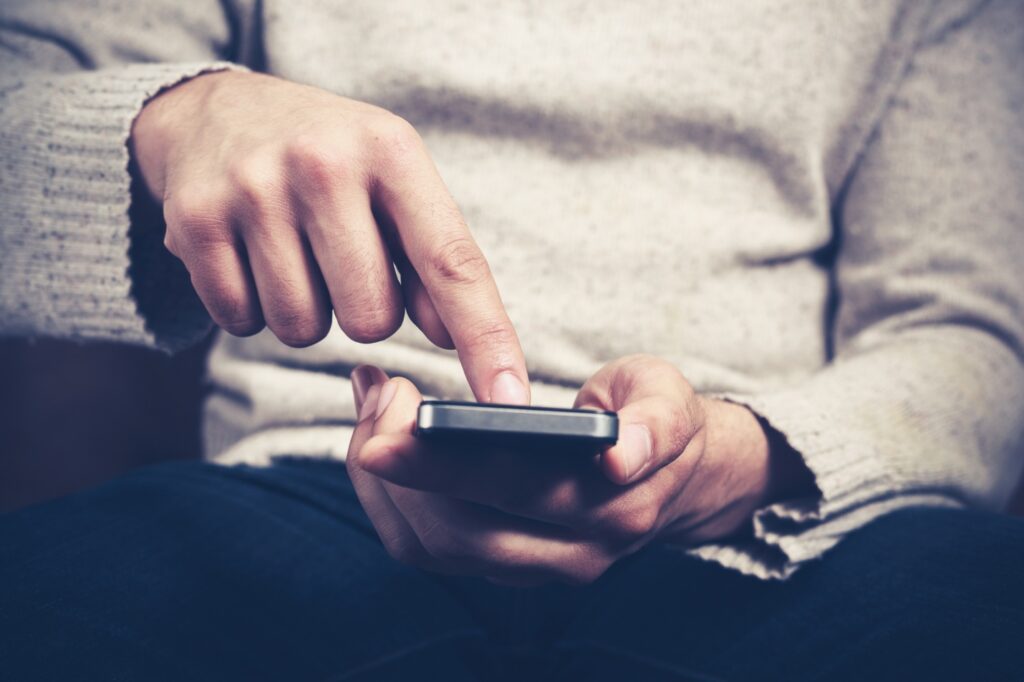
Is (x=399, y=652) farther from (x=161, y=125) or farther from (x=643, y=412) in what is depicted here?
(x=161, y=125)

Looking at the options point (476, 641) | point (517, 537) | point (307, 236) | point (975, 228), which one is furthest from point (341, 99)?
point (975, 228)

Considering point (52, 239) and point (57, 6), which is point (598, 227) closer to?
point (52, 239)

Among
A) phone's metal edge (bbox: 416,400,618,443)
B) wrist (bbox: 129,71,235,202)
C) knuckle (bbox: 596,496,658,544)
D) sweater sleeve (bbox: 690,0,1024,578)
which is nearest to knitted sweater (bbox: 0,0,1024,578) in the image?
sweater sleeve (bbox: 690,0,1024,578)

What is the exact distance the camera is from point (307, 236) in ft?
1.43

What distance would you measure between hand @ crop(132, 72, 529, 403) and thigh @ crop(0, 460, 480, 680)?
0.19m

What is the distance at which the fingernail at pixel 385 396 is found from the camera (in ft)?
1.34

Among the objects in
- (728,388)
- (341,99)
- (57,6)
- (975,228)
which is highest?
(57,6)

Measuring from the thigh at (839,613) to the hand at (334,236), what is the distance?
25cm

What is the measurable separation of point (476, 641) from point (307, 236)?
329 millimetres

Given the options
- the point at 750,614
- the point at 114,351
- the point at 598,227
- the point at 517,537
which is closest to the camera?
the point at 517,537

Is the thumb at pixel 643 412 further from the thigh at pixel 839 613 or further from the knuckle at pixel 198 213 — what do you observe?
the knuckle at pixel 198 213

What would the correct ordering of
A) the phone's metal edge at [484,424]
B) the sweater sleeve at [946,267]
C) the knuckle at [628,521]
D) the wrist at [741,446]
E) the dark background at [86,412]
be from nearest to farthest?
1. the phone's metal edge at [484,424]
2. the knuckle at [628,521]
3. the wrist at [741,446]
4. the sweater sleeve at [946,267]
5. the dark background at [86,412]

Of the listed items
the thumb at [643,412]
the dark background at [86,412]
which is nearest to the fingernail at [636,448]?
the thumb at [643,412]

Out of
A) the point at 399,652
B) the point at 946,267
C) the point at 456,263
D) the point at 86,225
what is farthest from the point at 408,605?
the point at 946,267
